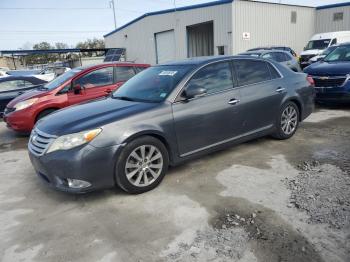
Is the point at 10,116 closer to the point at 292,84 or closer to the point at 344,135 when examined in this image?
the point at 292,84

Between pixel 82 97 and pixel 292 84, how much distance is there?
14.6 feet

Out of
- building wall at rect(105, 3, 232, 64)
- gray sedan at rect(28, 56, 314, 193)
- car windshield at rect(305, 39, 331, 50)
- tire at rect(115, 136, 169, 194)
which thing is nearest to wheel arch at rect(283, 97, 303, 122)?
gray sedan at rect(28, 56, 314, 193)

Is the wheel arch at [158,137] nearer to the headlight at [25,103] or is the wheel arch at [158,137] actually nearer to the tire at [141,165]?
the tire at [141,165]

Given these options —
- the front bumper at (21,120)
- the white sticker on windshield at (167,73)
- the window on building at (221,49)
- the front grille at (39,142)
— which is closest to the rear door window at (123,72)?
the front bumper at (21,120)

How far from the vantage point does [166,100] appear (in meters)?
4.29

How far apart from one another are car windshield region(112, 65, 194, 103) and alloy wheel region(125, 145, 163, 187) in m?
0.72

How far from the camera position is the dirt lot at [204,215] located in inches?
115

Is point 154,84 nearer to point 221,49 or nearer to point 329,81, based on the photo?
point 329,81

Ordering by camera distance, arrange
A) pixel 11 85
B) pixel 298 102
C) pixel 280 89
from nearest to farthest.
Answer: pixel 280 89
pixel 298 102
pixel 11 85

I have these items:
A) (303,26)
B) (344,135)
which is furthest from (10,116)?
(303,26)

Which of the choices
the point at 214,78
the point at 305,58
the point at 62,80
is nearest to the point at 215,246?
the point at 214,78

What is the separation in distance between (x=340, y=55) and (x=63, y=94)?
7589mm

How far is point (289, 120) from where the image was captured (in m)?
5.86

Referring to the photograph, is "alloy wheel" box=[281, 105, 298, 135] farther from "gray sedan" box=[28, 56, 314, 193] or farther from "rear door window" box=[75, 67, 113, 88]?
"rear door window" box=[75, 67, 113, 88]
